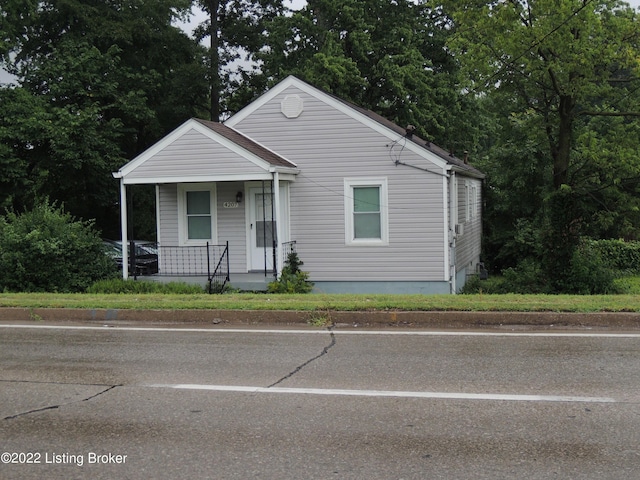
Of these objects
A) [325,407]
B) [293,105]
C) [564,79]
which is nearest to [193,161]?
[293,105]

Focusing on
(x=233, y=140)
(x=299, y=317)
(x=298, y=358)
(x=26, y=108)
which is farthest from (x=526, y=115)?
(x=26, y=108)

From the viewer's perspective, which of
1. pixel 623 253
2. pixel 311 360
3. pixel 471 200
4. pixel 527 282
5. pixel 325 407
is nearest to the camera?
pixel 325 407

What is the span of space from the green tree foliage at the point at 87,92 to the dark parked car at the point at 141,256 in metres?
5.55

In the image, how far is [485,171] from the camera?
26.9m

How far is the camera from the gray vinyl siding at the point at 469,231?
18.9 meters

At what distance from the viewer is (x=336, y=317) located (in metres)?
9.98

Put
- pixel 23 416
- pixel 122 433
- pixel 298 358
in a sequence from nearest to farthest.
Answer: pixel 122 433, pixel 23 416, pixel 298 358

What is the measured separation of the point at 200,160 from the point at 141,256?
4095 millimetres

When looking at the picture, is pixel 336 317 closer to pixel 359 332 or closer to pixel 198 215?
pixel 359 332

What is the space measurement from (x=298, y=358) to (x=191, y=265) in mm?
9855

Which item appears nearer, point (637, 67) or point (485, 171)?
point (637, 67)

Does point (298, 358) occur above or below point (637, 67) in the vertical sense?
below

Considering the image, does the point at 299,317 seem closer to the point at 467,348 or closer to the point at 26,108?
the point at 467,348

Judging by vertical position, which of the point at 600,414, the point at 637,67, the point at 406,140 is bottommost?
the point at 600,414
